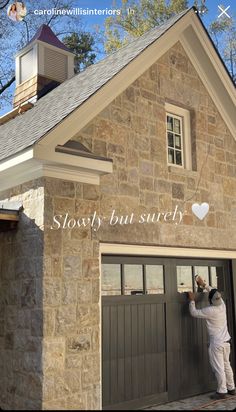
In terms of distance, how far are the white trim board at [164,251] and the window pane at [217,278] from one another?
0.94 feet

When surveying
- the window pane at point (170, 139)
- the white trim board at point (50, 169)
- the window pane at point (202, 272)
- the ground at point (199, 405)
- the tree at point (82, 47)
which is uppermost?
the tree at point (82, 47)

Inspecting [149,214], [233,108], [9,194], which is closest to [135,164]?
[149,214]

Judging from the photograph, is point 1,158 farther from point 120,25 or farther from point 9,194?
point 120,25

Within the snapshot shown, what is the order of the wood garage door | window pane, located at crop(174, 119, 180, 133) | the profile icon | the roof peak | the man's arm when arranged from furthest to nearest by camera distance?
the profile icon, the roof peak, window pane, located at crop(174, 119, 180, 133), the man's arm, the wood garage door

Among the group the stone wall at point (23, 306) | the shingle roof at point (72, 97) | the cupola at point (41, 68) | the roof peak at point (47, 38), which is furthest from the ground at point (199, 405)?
the roof peak at point (47, 38)

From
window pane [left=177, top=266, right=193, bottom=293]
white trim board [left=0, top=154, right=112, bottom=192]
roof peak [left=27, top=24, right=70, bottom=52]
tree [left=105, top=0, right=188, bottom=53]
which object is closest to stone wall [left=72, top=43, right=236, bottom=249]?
white trim board [left=0, top=154, right=112, bottom=192]

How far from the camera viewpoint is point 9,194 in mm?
7152

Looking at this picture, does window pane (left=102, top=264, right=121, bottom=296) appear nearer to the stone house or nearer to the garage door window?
the stone house

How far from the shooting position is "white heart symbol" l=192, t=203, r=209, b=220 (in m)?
8.57

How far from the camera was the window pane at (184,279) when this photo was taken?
8401 mm

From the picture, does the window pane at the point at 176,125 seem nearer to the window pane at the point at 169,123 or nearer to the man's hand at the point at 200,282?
the window pane at the point at 169,123

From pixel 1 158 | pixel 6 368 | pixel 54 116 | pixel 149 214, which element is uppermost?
pixel 54 116

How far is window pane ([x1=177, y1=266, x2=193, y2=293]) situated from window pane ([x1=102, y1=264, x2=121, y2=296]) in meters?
1.46

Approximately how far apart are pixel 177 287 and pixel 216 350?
123cm
